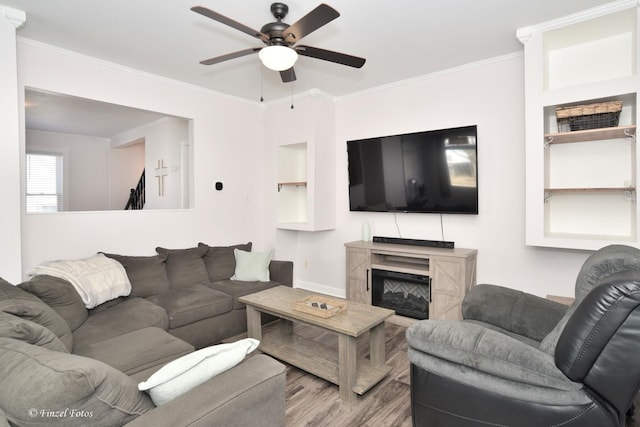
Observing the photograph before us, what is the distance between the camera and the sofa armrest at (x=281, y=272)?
3836mm

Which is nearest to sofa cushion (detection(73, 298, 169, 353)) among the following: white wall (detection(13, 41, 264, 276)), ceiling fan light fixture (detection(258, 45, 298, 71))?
white wall (detection(13, 41, 264, 276))

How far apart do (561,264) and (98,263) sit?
13.3 feet

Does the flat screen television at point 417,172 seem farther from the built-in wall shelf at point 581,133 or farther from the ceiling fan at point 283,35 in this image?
the ceiling fan at point 283,35

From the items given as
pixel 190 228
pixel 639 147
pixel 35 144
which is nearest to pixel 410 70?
pixel 639 147

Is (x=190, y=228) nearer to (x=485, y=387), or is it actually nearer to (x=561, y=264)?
(x=485, y=387)

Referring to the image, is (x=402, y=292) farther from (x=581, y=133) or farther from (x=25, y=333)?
(x=25, y=333)

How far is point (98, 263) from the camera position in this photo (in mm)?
2998

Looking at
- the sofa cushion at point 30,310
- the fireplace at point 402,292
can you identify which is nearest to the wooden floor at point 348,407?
the fireplace at point 402,292

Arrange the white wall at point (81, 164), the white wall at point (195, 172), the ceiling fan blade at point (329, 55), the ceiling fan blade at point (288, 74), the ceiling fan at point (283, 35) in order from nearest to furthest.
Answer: the ceiling fan at point (283, 35), the ceiling fan blade at point (329, 55), the ceiling fan blade at point (288, 74), the white wall at point (195, 172), the white wall at point (81, 164)

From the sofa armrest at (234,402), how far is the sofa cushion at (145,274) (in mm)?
2188

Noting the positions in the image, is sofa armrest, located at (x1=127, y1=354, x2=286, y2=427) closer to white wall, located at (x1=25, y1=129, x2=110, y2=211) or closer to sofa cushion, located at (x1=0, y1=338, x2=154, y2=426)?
sofa cushion, located at (x1=0, y1=338, x2=154, y2=426)

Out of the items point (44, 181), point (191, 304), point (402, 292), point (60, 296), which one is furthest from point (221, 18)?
point (44, 181)

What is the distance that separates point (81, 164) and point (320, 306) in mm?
6821

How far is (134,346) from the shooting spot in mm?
2119
